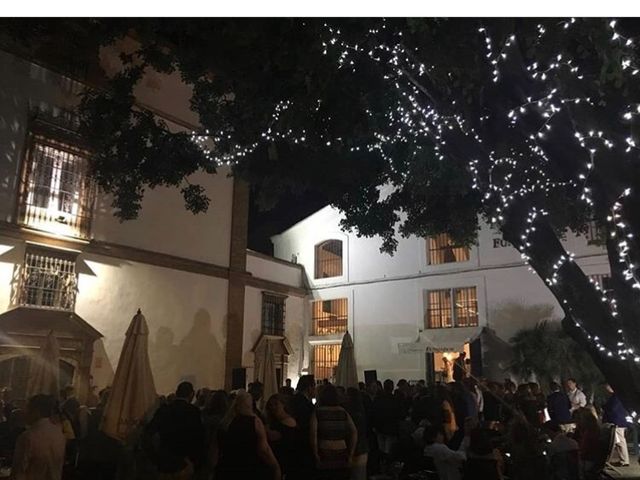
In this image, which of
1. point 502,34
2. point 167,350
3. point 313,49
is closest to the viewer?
point 502,34

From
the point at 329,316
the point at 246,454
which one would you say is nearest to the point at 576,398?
the point at 246,454

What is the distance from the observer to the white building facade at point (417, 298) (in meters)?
18.9

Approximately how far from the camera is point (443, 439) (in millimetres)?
7238

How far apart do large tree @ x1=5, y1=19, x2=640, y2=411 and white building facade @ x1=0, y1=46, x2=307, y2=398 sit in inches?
137

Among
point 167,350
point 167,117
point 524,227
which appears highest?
point 167,117

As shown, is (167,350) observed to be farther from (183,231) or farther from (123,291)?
(183,231)

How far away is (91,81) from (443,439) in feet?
40.6

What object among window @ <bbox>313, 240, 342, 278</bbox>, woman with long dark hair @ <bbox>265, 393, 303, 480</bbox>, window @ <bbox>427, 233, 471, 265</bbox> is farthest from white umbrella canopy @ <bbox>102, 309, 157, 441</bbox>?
window @ <bbox>313, 240, 342, 278</bbox>

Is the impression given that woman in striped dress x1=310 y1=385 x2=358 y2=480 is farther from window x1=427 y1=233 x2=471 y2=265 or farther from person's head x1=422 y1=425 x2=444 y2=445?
window x1=427 y1=233 x2=471 y2=265

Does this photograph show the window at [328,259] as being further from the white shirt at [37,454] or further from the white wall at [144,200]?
the white shirt at [37,454]

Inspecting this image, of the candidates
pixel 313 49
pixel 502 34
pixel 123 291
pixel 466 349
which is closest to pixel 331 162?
pixel 313 49

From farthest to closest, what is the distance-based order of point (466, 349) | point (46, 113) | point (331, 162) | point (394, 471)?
point (466, 349)
point (46, 113)
point (331, 162)
point (394, 471)

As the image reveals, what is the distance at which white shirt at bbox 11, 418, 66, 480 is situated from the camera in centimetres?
476

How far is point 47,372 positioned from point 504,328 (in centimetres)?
1376
